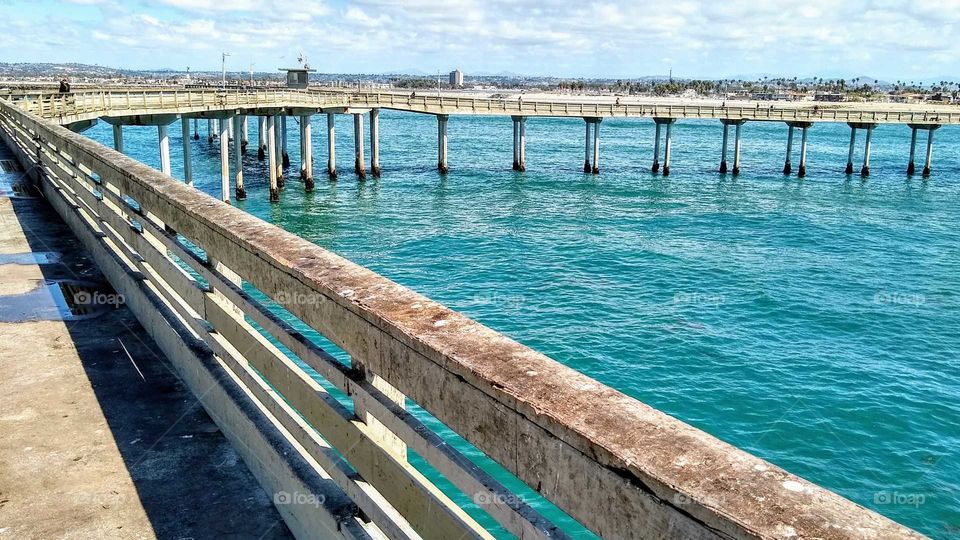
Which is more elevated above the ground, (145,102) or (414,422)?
(145,102)

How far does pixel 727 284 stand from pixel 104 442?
25.0m

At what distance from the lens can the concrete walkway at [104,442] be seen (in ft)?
12.0

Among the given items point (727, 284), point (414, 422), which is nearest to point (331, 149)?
point (727, 284)

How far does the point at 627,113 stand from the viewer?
58500 millimetres

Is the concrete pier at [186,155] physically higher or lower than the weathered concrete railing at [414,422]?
lower

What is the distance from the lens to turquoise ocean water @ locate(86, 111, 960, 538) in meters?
16.2

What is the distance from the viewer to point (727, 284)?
2730 centimetres

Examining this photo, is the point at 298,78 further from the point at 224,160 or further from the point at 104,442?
the point at 104,442

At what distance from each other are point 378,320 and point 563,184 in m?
50.3

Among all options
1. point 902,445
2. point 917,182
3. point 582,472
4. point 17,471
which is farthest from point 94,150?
point 917,182

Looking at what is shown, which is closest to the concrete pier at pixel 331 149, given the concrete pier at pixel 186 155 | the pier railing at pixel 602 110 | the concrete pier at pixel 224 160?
the pier railing at pixel 602 110

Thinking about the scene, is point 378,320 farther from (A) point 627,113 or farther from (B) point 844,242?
(A) point 627,113

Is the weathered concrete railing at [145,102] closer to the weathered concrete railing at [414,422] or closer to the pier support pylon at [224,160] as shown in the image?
A: the pier support pylon at [224,160]

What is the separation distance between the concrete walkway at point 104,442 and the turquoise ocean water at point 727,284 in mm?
11632
